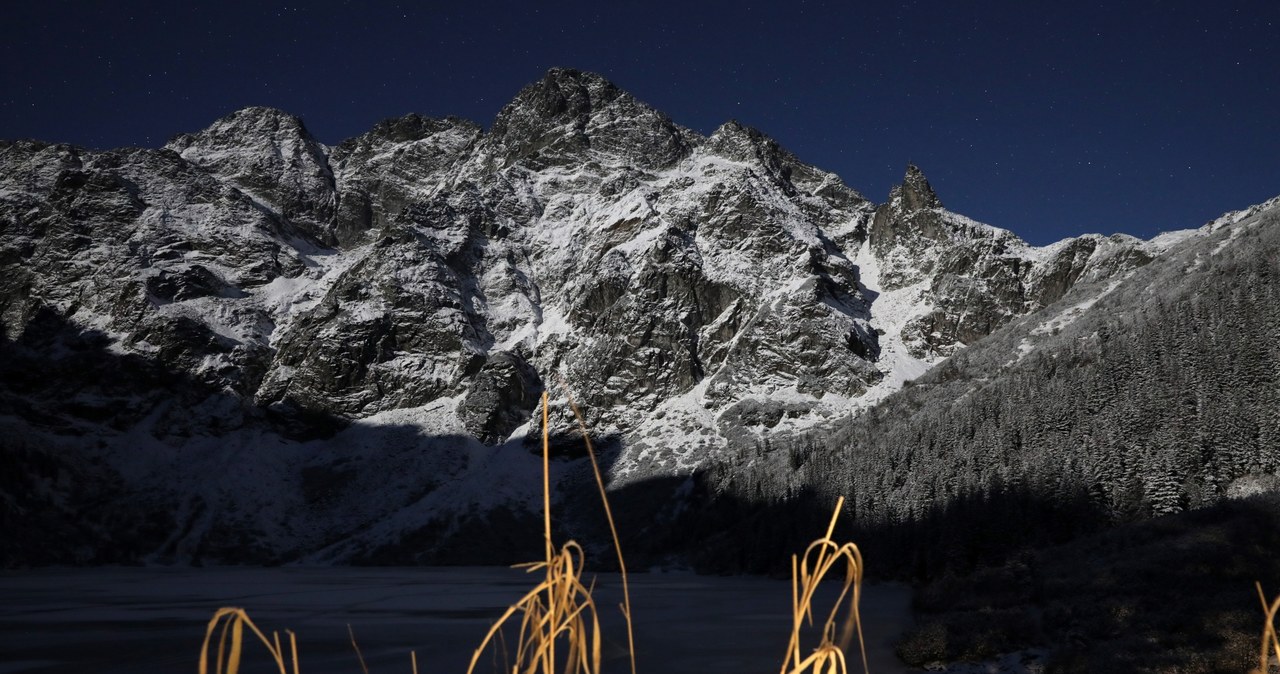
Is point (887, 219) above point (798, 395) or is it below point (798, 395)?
above

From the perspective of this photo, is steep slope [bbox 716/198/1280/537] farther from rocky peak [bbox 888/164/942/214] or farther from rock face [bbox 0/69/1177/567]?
rocky peak [bbox 888/164/942/214]

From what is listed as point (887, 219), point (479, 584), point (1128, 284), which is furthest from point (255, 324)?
point (1128, 284)

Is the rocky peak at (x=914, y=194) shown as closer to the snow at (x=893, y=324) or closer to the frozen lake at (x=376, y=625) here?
the snow at (x=893, y=324)

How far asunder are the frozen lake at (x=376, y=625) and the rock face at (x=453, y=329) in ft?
209

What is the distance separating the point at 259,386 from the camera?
157 meters

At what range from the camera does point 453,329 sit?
16650 centimetres

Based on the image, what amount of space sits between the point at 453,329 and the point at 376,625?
13577 centimetres

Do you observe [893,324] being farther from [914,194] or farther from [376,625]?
[376,625]

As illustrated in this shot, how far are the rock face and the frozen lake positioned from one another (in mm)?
63836

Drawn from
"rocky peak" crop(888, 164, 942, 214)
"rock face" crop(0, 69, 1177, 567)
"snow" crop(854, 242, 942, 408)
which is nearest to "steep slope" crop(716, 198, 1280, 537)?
"snow" crop(854, 242, 942, 408)

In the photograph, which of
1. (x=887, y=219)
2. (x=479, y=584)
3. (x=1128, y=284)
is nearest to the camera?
(x=479, y=584)

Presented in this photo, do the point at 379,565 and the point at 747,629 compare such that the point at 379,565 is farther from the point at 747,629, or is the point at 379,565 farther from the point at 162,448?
the point at 747,629

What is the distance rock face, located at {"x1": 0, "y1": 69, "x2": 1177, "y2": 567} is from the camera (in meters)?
132

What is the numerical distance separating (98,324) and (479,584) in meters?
138
